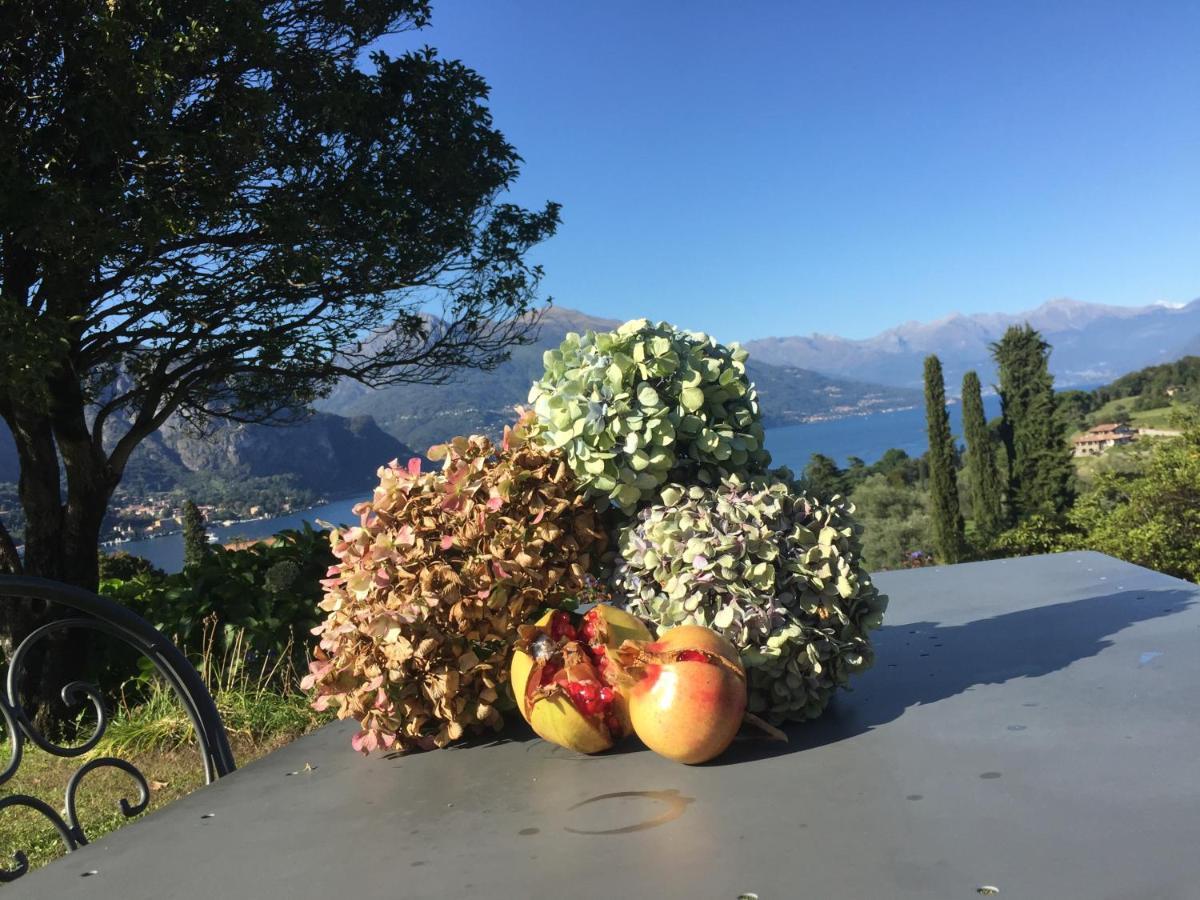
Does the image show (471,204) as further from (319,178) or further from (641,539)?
(641,539)

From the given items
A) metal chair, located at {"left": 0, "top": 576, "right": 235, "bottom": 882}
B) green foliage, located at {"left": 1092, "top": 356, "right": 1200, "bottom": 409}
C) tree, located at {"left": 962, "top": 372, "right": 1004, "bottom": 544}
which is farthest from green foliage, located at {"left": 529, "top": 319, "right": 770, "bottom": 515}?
green foliage, located at {"left": 1092, "top": 356, "right": 1200, "bottom": 409}

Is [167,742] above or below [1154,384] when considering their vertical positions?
below

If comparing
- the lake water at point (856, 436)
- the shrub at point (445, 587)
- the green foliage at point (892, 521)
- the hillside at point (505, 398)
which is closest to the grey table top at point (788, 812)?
the shrub at point (445, 587)

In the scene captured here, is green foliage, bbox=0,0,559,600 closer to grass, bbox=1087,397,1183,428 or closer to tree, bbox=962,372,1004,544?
tree, bbox=962,372,1004,544

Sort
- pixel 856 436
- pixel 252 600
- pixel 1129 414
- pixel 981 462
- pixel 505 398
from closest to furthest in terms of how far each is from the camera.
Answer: pixel 252 600 < pixel 981 462 < pixel 1129 414 < pixel 505 398 < pixel 856 436

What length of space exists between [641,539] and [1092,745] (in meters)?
0.92

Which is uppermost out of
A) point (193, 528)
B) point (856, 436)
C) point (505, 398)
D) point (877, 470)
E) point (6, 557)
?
point (505, 398)

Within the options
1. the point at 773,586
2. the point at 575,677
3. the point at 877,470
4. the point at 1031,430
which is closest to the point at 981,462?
the point at 1031,430

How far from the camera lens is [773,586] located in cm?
177

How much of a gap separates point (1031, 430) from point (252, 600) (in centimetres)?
2658

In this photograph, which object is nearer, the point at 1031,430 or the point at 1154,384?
the point at 1031,430

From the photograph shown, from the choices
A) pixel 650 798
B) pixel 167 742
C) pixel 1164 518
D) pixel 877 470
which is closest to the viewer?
pixel 650 798

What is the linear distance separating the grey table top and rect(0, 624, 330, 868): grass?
282 centimetres

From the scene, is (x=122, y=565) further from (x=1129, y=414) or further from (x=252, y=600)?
(x=1129, y=414)
